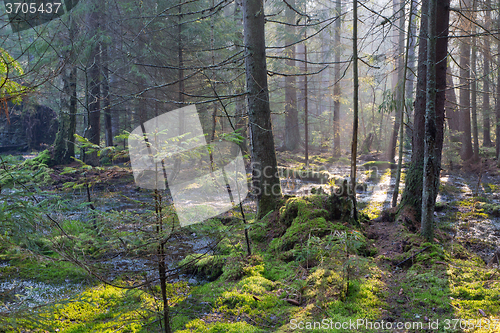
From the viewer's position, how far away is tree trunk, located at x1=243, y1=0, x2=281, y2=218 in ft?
19.6

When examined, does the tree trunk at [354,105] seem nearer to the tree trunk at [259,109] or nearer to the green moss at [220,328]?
the tree trunk at [259,109]

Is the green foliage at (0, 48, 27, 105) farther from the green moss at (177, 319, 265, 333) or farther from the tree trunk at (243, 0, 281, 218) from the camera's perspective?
the tree trunk at (243, 0, 281, 218)

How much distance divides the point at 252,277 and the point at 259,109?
10.9 ft

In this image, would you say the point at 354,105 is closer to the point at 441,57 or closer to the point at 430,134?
the point at 430,134

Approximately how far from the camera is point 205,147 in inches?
136

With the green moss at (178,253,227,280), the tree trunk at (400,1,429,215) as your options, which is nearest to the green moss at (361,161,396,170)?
the tree trunk at (400,1,429,215)

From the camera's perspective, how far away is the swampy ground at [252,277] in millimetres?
2775

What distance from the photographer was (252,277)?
13.9 ft

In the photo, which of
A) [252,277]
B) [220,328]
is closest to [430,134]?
[252,277]

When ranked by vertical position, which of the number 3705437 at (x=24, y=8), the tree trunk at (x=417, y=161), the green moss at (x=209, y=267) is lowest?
the green moss at (x=209, y=267)

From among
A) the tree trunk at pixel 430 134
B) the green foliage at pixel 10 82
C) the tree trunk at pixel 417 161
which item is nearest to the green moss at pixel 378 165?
the tree trunk at pixel 417 161

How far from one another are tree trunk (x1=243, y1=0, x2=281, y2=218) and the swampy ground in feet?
2.18

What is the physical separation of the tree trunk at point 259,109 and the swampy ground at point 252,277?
2.18ft

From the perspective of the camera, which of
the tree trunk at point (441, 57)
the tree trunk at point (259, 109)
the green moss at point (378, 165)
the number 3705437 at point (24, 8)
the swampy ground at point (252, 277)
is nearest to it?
the swampy ground at point (252, 277)
